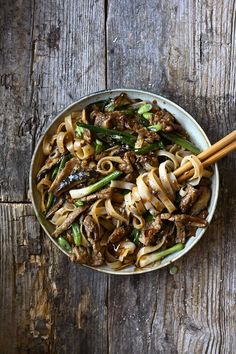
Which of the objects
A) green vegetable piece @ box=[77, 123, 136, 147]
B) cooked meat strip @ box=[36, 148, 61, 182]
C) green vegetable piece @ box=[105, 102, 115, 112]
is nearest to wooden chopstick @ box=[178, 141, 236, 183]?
green vegetable piece @ box=[77, 123, 136, 147]

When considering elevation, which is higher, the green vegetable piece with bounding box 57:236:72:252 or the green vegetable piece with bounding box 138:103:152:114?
the green vegetable piece with bounding box 138:103:152:114

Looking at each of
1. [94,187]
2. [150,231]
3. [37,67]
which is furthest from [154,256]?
[37,67]

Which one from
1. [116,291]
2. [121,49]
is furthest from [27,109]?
[116,291]

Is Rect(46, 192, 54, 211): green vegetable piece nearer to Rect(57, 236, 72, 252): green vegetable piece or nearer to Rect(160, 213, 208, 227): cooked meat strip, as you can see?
Rect(57, 236, 72, 252): green vegetable piece

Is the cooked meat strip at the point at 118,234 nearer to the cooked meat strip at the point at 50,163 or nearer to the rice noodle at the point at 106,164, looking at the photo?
the rice noodle at the point at 106,164

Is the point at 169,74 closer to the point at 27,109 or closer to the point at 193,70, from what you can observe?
the point at 193,70

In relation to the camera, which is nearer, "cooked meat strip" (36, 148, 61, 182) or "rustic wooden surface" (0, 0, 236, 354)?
"cooked meat strip" (36, 148, 61, 182)

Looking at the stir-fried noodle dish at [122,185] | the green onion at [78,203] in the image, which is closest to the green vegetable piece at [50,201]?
the stir-fried noodle dish at [122,185]
